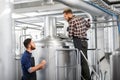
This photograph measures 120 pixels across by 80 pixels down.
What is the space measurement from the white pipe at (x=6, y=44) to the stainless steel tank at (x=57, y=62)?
4.76 feet

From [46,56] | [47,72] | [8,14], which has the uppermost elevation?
[8,14]

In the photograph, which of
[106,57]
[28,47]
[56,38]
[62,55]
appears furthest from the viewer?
[106,57]

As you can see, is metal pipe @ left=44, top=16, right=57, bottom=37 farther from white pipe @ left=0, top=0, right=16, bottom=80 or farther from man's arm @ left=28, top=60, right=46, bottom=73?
white pipe @ left=0, top=0, right=16, bottom=80

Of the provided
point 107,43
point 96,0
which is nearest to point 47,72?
point 96,0

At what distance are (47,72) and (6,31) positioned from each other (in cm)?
162

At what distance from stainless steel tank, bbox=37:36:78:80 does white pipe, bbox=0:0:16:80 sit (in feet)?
4.76

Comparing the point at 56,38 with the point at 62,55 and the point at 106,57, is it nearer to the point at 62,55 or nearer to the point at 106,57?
the point at 62,55

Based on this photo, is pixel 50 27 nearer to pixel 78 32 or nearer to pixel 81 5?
pixel 81 5

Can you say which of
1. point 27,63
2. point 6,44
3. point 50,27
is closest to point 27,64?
point 27,63

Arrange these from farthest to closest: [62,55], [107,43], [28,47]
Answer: [107,43], [62,55], [28,47]

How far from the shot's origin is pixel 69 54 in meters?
3.29

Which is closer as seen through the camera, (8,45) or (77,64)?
(8,45)

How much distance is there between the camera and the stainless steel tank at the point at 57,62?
3.24 m

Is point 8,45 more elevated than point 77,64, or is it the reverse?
point 8,45
